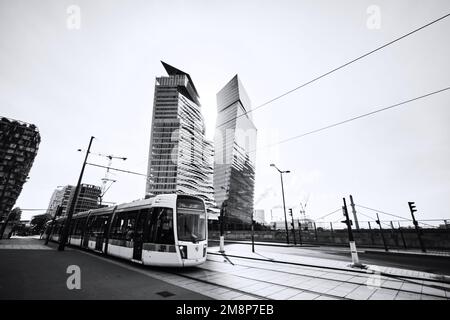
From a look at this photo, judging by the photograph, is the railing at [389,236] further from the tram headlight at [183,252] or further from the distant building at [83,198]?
the distant building at [83,198]

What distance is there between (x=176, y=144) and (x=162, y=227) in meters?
110

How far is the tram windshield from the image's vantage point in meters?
8.23

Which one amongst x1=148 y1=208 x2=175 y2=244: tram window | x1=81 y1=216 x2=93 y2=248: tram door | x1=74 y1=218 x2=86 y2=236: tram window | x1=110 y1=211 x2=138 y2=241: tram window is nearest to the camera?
x1=148 y1=208 x2=175 y2=244: tram window

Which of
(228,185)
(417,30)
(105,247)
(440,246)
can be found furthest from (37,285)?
(228,185)

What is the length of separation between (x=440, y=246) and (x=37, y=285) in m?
29.3

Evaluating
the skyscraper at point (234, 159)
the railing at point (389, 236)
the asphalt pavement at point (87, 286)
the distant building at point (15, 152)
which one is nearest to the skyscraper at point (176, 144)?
the skyscraper at point (234, 159)

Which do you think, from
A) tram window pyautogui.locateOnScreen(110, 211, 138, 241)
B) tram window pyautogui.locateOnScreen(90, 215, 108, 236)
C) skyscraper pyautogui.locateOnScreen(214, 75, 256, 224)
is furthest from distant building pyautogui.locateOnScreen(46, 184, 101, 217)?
tram window pyautogui.locateOnScreen(110, 211, 138, 241)

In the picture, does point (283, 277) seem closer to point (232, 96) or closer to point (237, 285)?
point (237, 285)

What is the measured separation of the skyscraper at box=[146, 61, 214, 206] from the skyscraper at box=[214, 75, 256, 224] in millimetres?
13234

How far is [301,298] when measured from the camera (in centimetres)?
488

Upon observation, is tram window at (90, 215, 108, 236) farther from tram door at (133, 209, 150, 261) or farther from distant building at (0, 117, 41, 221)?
distant building at (0, 117, 41, 221)

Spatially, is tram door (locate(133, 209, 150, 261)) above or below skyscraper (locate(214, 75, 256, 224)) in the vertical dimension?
below
